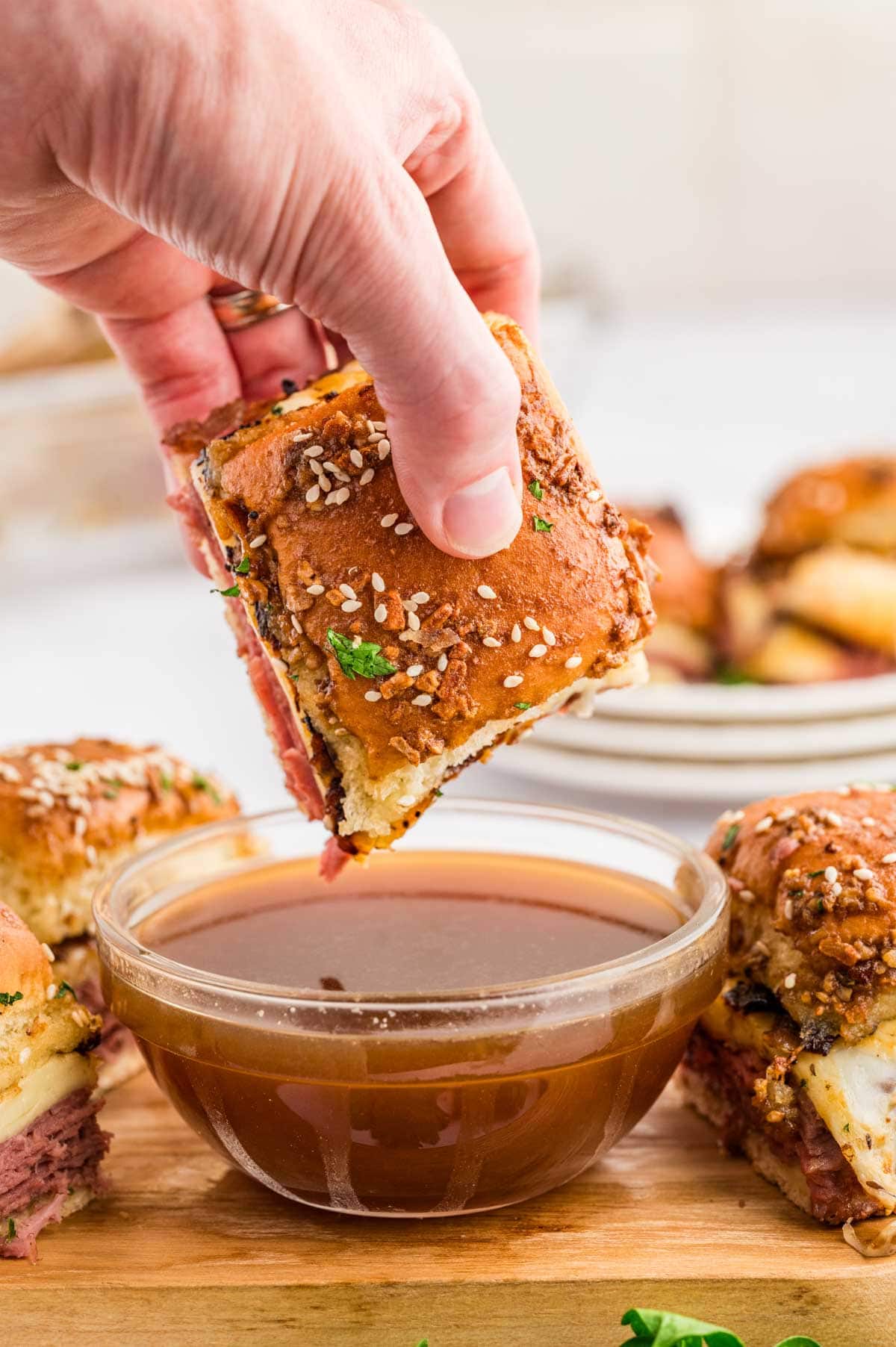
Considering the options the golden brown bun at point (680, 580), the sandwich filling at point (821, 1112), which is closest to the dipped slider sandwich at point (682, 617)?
the golden brown bun at point (680, 580)

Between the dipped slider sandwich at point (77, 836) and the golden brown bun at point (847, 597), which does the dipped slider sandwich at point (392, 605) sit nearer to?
the dipped slider sandwich at point (77, 836)

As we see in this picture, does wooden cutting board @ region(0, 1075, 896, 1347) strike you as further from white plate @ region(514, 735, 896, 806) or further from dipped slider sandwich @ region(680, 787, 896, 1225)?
white plate @ region(514, 735, 896, 806)

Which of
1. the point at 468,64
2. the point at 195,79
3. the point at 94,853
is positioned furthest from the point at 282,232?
the point at 468,64

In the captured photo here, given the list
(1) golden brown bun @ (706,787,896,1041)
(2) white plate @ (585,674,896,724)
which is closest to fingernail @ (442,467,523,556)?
(1) golden brown bun @ (706,787,896,1041)

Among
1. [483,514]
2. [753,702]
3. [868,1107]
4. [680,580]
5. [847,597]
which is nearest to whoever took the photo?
[483,514]

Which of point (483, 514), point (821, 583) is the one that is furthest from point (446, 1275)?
point (821, 583)

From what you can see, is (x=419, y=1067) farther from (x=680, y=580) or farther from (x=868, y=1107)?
(x=680, y=580)

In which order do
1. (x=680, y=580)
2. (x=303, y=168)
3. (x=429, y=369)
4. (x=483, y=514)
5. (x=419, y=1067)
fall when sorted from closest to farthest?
(x=303, y=168) < (x=429, y=369) < (x=483, y=514) < (x=419, y=1067) < (x=680, y=580)
